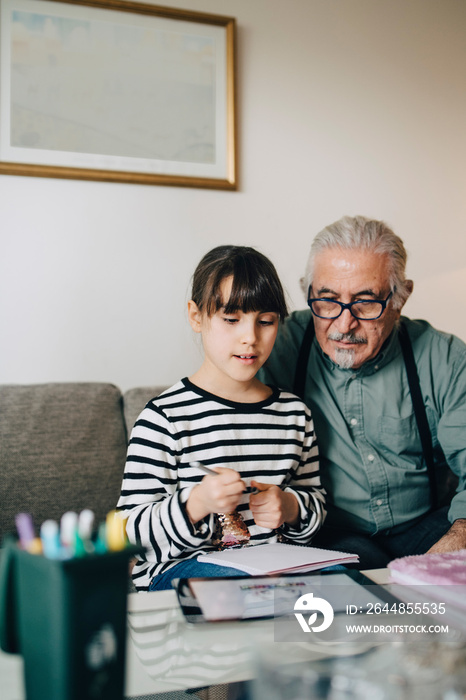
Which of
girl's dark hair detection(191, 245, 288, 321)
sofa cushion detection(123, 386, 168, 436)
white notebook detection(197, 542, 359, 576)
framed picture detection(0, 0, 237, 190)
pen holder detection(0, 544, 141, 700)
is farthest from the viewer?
framed picture detection(0, 0, 237, 190)

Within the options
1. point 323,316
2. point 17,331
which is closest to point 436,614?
point 323,316

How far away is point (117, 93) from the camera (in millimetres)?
1908

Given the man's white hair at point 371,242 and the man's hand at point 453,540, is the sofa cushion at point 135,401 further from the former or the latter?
the man's hand at point 453,540

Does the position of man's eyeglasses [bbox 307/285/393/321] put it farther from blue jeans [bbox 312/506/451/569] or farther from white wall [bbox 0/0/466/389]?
white wall [bbox 0/0/466/389]

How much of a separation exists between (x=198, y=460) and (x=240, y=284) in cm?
37

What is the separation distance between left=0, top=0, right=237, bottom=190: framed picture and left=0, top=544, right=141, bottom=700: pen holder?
1601 millimetres

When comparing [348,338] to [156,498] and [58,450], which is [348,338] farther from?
[58,450]

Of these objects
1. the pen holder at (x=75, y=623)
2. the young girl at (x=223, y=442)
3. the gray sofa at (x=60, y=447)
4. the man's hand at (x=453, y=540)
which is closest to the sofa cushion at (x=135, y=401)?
the gray sofa at (x=60, y=447)

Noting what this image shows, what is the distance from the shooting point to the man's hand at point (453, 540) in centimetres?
122

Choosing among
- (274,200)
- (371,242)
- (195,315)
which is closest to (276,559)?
(195,315)

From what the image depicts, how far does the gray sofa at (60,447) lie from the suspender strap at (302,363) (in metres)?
0.43

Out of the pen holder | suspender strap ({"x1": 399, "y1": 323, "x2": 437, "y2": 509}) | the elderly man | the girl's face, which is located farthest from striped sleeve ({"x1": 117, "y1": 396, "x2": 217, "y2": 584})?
suspender strap ({"x1": 399, "y1": 323, "x2": 437, "y2": 509})

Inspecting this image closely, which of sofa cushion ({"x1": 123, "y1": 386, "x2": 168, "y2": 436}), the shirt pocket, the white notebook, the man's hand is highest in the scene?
sofa cushion ({"x1": 123, "y1": 386, "x2": 168, "y2": 436})

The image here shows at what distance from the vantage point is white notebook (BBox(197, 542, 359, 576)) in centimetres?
89
